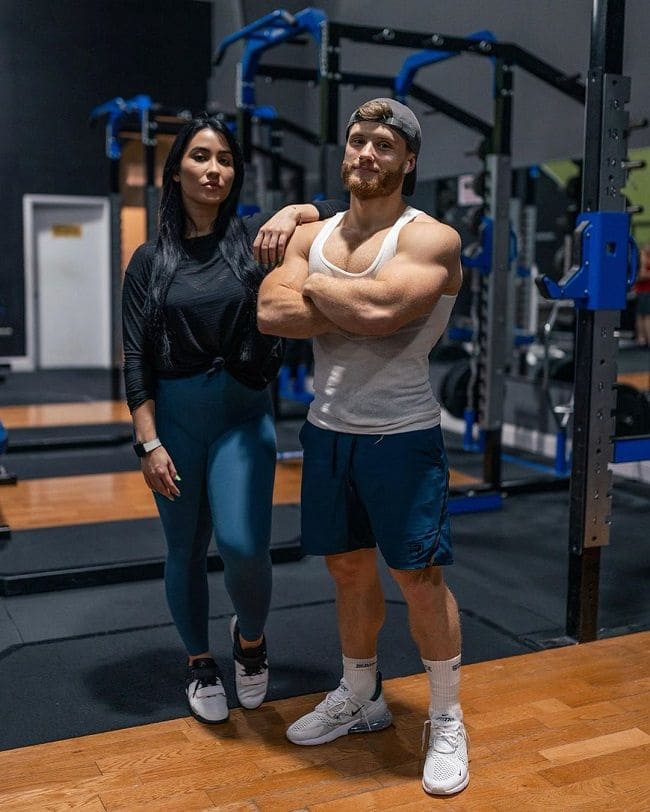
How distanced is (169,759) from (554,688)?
105cm

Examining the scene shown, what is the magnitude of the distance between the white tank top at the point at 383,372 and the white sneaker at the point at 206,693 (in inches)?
31.6

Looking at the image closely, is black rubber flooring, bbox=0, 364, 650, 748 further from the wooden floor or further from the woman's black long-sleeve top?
the woman's black long-sleeve top

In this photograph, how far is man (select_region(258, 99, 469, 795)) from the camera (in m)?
1.94

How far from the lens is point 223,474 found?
88.8 inches

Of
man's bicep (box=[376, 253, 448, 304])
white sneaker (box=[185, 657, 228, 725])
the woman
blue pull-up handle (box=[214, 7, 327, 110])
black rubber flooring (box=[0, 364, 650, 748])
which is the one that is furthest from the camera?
blue pull-up handle (box=[214, 7, 327, 110])

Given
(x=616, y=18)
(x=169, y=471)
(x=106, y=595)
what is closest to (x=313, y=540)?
(x=169, y=471)

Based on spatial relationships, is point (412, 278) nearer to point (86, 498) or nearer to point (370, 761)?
point (370, 761)

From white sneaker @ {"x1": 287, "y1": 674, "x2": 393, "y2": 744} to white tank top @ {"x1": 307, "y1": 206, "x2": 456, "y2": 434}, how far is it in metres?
0.72

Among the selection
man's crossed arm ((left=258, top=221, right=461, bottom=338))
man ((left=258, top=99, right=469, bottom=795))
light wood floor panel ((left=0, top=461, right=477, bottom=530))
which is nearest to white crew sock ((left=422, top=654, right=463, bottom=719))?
man ((left=258, top=99, right=469, bottom=795))

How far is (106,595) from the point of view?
3414 mm

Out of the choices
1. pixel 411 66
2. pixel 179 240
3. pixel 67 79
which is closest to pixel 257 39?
pixel 411 66

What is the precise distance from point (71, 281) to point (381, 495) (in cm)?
861

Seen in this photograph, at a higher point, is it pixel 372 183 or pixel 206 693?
pixel 372 183

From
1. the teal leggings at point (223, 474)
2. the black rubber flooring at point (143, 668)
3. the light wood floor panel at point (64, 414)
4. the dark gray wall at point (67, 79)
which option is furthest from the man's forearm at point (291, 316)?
the dark gray wall at point (67, 79)
